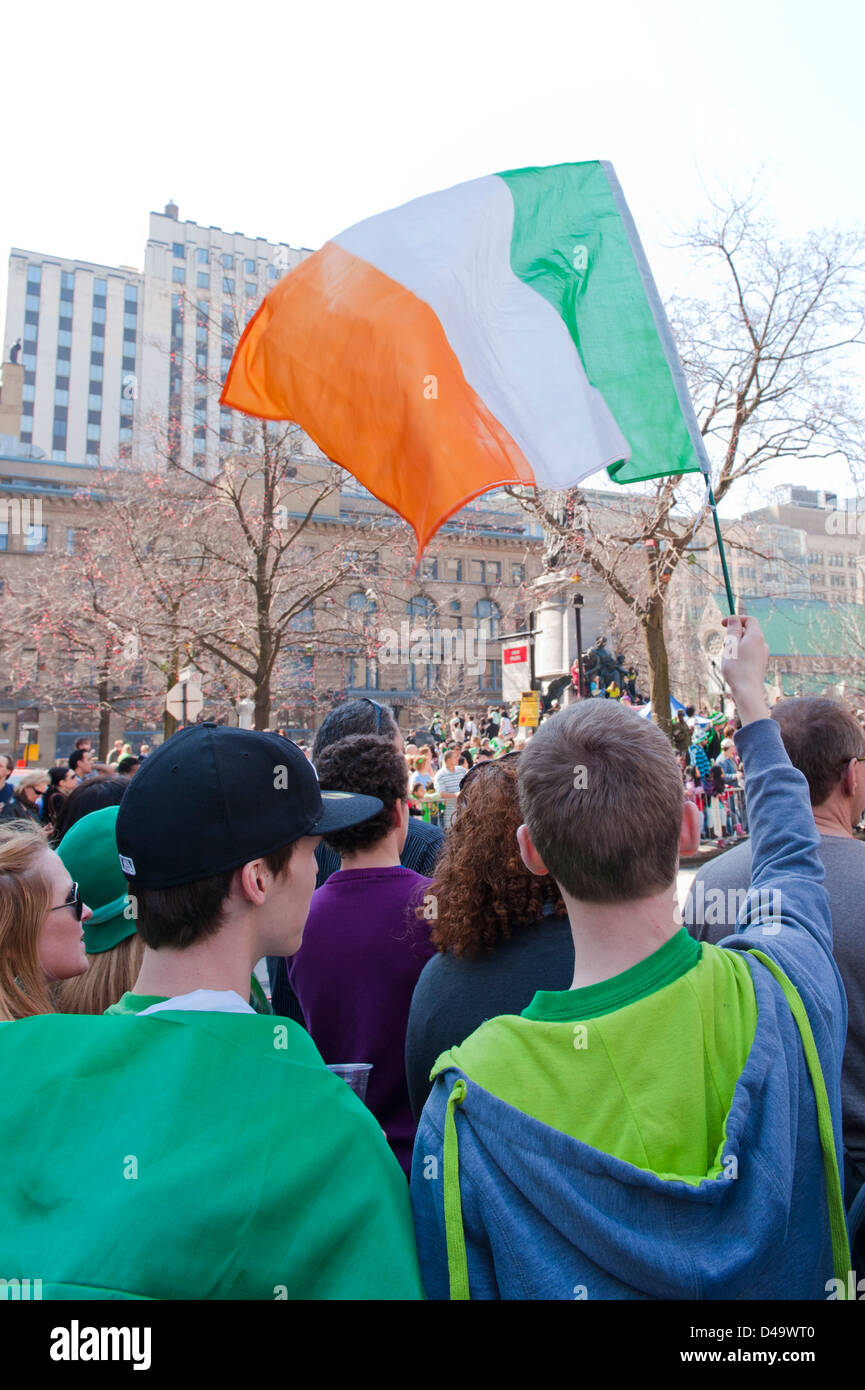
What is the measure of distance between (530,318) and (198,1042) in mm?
3395

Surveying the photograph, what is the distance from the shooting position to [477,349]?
4.05 m

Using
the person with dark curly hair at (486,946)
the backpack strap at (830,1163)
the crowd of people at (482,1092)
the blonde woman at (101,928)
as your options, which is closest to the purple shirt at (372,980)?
the person with dark curly hair at (486,946)

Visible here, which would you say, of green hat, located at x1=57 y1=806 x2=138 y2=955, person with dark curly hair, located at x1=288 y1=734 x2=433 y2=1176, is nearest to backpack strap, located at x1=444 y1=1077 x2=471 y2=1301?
person with dark curly hair, located at x1=288 y1=734 x2=433 y2=1176

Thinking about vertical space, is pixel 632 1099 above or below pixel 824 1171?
above

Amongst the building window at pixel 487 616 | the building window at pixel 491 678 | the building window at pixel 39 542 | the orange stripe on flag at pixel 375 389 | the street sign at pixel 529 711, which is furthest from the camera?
the building window at pixel 491 678

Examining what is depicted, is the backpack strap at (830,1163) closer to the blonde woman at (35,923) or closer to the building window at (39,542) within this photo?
the blonde woman at (35,923)

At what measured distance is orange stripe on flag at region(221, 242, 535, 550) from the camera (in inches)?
154

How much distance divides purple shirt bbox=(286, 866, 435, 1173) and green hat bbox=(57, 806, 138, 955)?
0.53 m

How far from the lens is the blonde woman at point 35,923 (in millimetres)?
2572

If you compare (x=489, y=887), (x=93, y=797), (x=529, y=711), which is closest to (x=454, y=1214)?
(x=489, y=887)

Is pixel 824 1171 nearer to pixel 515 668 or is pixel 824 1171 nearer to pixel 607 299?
pixel 607 299

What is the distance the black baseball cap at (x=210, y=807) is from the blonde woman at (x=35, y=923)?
39.8 inches

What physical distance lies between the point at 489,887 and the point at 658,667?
1463 centimetres

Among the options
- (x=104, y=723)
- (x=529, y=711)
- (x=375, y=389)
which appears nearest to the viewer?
(x=375, y=389)
